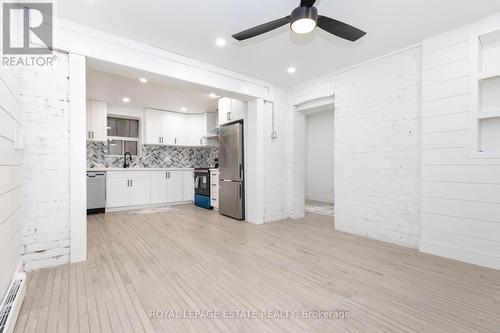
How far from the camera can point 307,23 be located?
6.07 ft

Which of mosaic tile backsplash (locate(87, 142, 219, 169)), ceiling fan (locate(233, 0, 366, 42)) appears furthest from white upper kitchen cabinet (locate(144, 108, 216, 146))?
ceiling fan (locate(233, 0, 366, 42))

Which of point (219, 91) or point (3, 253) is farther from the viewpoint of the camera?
point (219, 91)

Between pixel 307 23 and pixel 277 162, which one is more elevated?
pixel 307 23

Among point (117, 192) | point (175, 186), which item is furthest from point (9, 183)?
point (175, 186)

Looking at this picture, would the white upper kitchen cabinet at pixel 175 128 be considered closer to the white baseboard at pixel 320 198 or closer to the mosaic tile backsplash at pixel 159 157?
the mosaic tile backsplash at pixel 159 157

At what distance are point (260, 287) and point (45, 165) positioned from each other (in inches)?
98.2

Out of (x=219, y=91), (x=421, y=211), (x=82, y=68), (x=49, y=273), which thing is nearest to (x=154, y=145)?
(x=219, y=91)

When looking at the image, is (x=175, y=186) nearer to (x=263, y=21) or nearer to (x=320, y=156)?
(x=320, y=156)

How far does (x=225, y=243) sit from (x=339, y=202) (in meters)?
2.01

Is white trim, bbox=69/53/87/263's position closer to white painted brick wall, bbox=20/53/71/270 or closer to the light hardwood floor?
white painted brick wall, bbox=20/53/71/270

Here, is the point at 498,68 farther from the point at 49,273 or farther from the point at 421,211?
the point at 49,273

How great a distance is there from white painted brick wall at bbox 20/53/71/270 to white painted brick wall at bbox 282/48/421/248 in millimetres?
3743

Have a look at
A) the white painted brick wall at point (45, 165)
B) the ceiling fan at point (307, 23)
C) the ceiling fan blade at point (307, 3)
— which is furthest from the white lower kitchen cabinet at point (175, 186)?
the ceiling fan blade at point (307, 3)

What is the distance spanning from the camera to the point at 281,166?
14.7 ft
